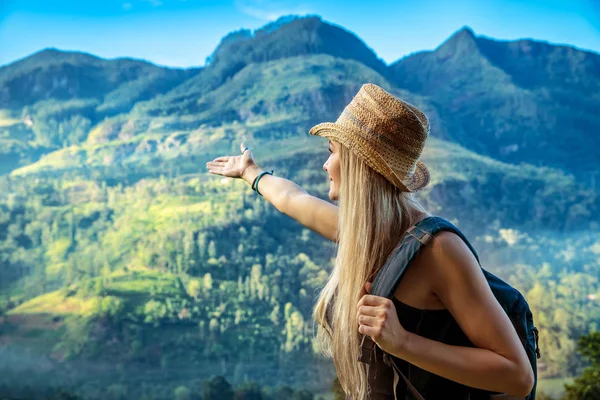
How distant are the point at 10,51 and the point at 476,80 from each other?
6.77 meters

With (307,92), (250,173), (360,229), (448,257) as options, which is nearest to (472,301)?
(448,257)

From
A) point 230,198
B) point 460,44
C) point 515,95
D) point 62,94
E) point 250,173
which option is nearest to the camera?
point 250,173

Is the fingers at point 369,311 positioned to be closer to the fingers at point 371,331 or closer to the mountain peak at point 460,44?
the fingers at point 371,331

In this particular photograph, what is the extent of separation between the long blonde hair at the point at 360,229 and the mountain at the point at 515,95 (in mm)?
8705

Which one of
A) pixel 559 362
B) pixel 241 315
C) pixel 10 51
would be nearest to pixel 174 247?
pixel 241 315

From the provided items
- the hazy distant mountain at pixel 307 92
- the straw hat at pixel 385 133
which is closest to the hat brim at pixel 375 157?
the straw hat at pixel 385 133

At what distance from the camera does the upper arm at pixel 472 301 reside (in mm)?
853

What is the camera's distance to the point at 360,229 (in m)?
0.96

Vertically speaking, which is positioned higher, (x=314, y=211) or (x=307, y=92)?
(x=307, y=92)

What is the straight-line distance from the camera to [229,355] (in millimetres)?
7891

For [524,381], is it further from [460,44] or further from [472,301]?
[460,44]

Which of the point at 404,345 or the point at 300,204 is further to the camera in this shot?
the point at 300,204

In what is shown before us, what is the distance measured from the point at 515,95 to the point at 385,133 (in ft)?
30.7

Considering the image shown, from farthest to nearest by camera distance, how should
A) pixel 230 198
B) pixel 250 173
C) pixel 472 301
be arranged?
pixel 230 198 → pixel 250 173 → pixel 472 301
